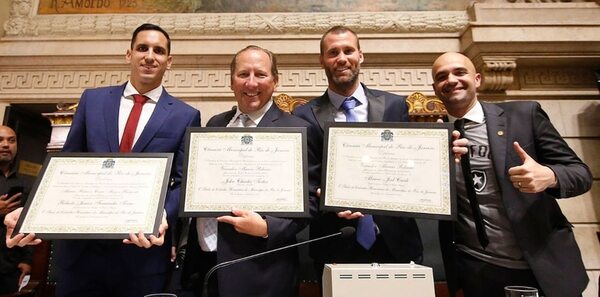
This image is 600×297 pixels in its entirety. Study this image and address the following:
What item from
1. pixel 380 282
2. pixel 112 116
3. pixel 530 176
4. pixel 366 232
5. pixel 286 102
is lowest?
pixel 380 282

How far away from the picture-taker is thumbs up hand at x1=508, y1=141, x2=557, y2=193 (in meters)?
1.37

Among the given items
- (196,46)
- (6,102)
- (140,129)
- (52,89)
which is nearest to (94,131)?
(140,129)

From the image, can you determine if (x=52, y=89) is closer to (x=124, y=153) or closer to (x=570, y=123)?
(x=124, y=153)

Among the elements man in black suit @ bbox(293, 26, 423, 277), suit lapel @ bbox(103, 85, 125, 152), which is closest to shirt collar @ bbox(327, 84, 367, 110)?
man in black suit @ bbox(293, 26, 423, 277)

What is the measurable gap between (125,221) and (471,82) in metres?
1.69

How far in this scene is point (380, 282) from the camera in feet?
3.59

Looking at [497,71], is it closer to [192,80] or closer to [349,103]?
[349,103]

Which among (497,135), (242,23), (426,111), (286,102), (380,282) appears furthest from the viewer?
(242,23)

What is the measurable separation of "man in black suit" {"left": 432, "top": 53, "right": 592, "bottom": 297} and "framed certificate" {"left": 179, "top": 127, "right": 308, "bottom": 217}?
77 cm

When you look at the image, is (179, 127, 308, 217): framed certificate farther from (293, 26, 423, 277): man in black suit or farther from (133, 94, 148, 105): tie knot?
(133, 94, 148, 105): tie knot

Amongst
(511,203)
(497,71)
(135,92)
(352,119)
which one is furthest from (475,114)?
(497,71)

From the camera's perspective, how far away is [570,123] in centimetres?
333

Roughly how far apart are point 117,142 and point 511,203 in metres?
1.73

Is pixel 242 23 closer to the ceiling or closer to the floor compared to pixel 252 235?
closer to the ceiling
